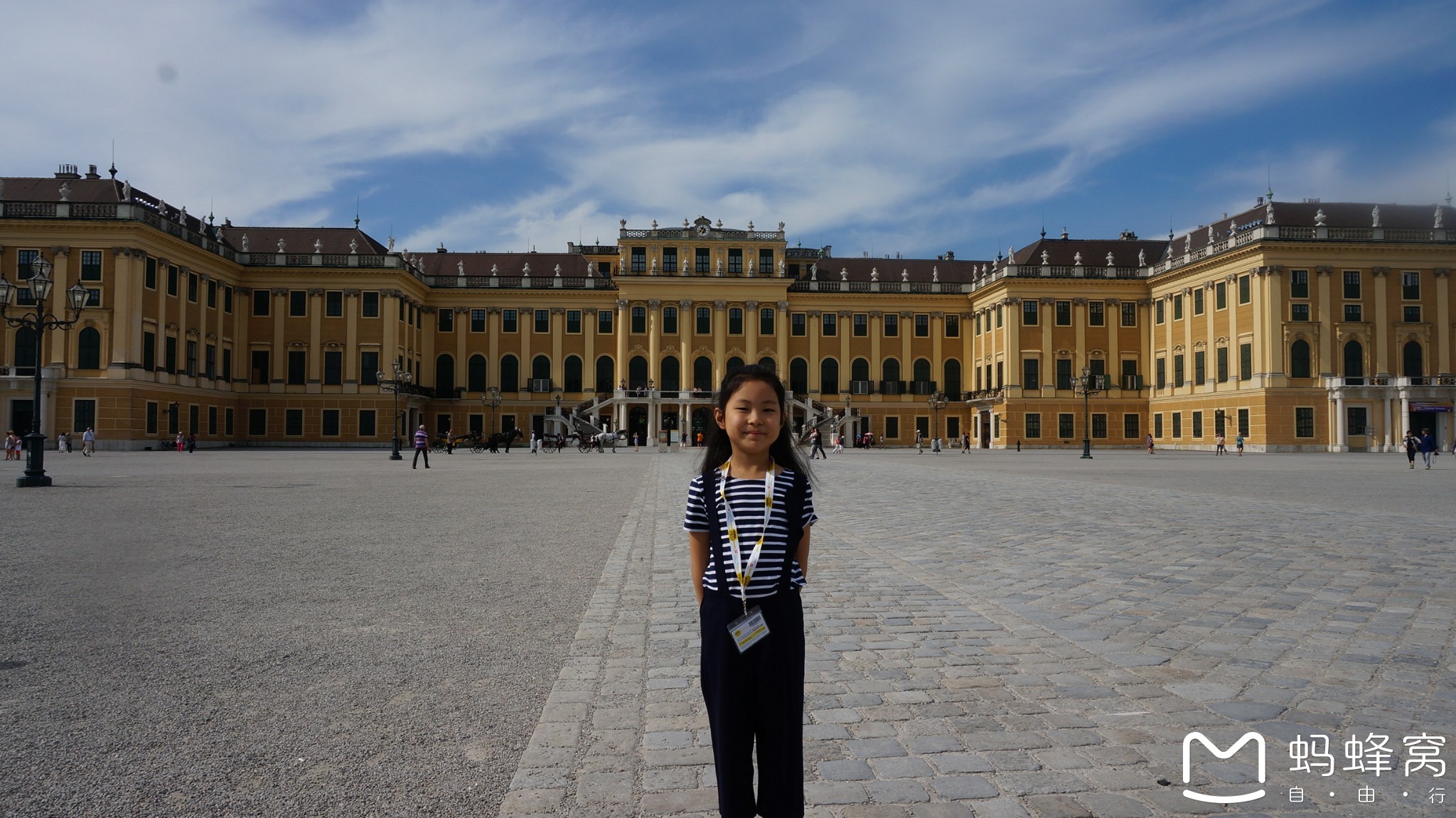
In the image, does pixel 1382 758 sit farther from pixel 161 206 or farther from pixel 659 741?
pixel 161 206

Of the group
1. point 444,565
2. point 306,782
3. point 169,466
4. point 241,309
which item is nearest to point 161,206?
point 241,309

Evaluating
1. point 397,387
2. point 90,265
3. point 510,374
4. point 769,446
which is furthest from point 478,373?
point 769,446

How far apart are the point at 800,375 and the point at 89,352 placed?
144 ft

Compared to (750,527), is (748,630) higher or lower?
lower

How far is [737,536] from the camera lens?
A: 2.79 metres

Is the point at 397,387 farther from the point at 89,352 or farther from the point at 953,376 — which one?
the point at 953,376

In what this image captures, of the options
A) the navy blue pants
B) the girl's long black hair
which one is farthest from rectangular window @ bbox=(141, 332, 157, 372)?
the navy blue pants

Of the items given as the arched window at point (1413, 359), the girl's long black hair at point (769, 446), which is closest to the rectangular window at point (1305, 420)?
the arched window at point (1413, 359)

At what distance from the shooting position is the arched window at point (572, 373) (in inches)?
2667

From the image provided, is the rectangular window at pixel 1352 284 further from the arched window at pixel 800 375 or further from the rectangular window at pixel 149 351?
the rectangular window at pixel 149 351

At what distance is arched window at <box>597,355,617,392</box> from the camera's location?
223 ft

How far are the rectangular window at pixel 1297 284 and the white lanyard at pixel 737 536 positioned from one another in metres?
56.0

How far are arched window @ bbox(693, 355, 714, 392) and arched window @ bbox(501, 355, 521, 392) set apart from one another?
42.6 feet

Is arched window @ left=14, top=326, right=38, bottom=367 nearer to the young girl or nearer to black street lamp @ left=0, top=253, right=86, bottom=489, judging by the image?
black street lamp @ left=0, top=253, right=86, bottom=489
